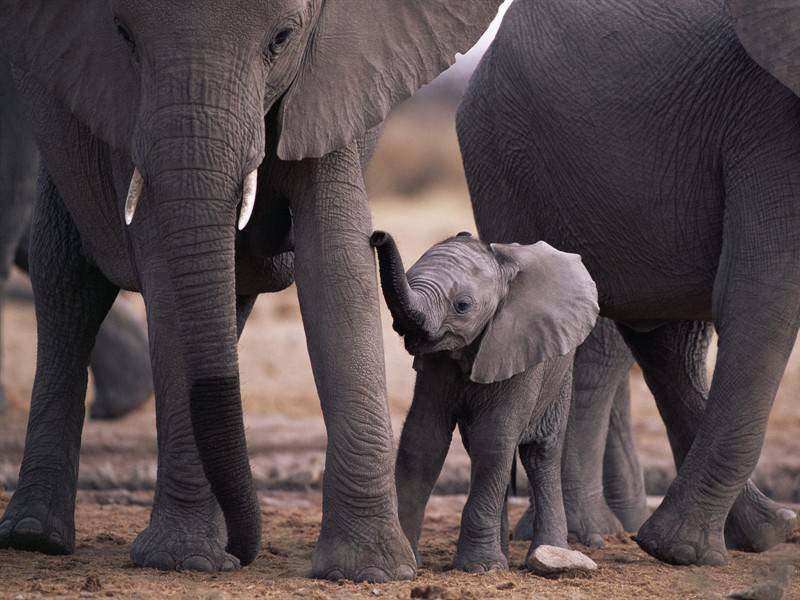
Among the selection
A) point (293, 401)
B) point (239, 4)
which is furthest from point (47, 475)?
point (293, 401)

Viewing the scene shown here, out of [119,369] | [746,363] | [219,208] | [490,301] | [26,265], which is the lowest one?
[746,363]

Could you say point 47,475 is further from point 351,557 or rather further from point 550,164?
point 550,164

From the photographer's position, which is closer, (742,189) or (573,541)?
(742,189)

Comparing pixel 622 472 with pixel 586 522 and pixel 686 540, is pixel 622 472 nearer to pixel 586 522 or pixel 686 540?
pixel 586 522

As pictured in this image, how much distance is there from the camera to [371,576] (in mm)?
4160

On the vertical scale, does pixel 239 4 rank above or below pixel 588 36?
below

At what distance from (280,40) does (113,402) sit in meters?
4.80

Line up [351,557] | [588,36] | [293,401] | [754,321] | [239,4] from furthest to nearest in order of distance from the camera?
[293,401] → [588,36] → [754,321] → [351,557] → [239,4]

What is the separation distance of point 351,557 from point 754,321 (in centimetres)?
140

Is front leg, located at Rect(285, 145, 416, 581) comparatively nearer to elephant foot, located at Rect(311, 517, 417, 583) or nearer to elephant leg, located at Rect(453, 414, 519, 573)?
elephant foot, located at Rect(311, 517, 417, 583)

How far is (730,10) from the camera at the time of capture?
15.8ft

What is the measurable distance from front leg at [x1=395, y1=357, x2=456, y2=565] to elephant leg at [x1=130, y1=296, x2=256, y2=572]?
20.0 inches

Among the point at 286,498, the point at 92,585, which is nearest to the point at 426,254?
the point at 92,585

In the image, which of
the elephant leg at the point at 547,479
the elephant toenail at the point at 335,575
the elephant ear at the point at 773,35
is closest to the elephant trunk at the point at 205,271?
the elephant toenail at the point at 335,575
